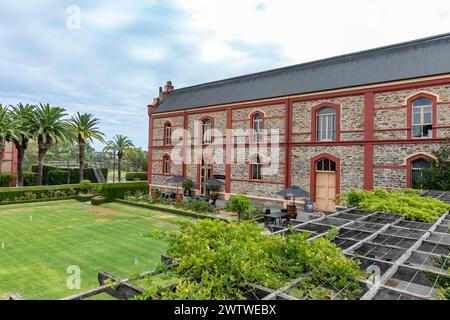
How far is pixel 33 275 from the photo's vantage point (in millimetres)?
9305

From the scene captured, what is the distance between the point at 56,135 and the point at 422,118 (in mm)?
31155

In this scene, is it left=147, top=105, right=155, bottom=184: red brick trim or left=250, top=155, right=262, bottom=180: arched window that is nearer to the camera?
left=250, top=155, right=262, bottom=180: arched window

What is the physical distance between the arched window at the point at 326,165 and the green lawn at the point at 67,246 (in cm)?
1065

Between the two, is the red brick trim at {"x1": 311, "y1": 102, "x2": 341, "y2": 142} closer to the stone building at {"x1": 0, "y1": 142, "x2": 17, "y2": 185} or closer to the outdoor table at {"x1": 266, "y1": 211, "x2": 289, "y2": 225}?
the outdoor table at {"x1": 266, "y1": 211, "x2": 289, "y2": 225}

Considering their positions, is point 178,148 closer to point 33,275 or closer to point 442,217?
point 33,275

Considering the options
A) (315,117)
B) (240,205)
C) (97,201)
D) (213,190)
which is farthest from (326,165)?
(97,201)

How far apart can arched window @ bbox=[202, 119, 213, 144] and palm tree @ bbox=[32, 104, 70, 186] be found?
48.2 ft

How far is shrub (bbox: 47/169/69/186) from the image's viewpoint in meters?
37.6

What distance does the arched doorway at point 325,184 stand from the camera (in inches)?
770

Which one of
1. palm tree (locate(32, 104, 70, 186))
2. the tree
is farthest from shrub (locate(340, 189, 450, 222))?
palm tree (locate(32, 104, 70, 186))

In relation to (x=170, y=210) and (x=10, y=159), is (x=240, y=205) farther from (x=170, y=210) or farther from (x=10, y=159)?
(x=10, y=159)

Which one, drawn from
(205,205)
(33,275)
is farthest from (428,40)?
(33,275)

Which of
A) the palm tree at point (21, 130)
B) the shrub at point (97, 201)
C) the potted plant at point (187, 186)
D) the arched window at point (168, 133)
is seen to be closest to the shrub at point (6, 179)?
the palm tree at point (21, 130)

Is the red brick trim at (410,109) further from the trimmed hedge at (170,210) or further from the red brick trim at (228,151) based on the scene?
the red brick trim at (228,151)
